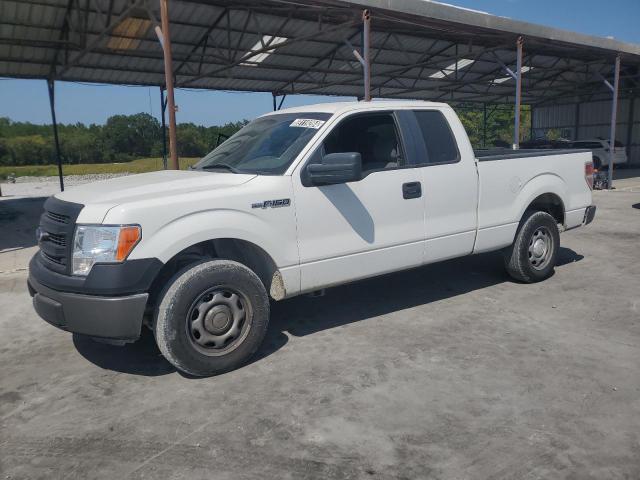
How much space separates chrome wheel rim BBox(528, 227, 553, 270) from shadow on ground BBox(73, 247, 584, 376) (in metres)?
0.39

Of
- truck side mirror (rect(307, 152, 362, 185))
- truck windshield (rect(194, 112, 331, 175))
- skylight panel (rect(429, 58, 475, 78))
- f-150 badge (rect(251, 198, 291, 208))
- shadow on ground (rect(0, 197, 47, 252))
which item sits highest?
skylight panel (rect(429, 58, 475, 78))

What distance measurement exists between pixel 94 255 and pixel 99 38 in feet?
33.2

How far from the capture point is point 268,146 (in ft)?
14.2

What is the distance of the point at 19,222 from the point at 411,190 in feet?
35.7

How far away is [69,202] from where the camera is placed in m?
3.60

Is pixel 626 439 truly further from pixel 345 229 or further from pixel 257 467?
pixel 345 229

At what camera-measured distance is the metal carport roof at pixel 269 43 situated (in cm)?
1133

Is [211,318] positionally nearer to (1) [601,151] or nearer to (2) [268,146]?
(2) [268,146]

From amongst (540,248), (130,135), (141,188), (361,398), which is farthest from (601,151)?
(130,135)

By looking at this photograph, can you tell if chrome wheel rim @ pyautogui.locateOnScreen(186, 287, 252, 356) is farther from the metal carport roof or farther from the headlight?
the metal carport roof

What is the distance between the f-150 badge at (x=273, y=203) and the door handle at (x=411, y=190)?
1.18 m

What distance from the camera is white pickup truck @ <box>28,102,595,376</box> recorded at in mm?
3336

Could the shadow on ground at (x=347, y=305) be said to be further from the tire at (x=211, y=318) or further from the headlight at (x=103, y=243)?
the headlight at (x=103, y=243)

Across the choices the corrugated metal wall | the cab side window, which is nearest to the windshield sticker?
the cab side window
